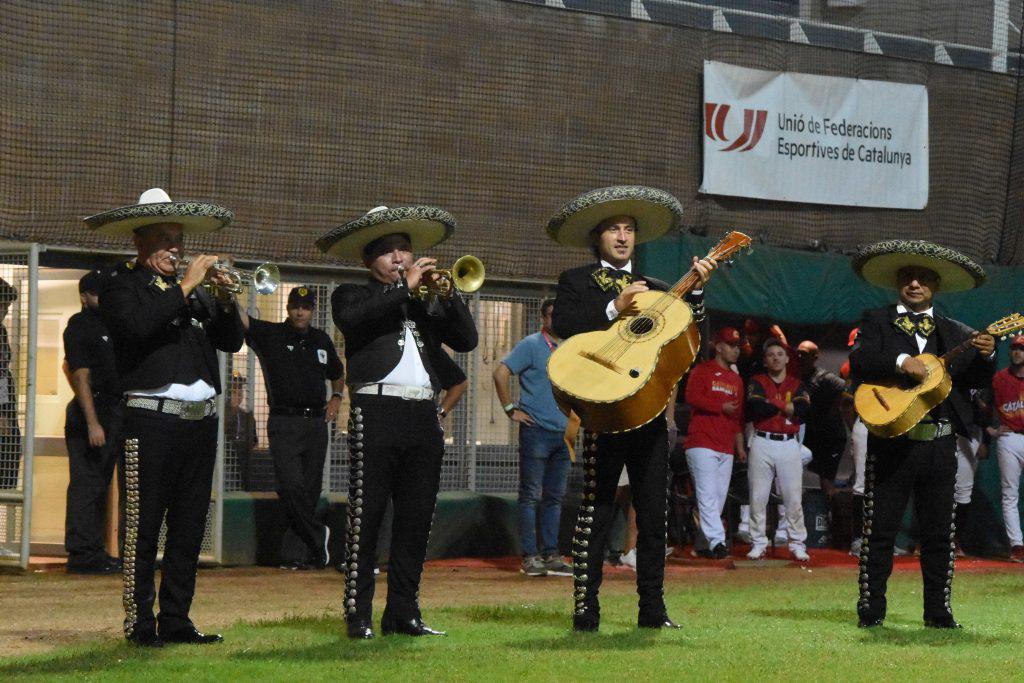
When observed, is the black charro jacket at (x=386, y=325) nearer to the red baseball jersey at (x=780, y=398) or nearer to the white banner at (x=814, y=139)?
the red baseball jersey at (x=780, y=398)

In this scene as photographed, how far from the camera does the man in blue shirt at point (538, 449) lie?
11.5m

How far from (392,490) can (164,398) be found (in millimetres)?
1230

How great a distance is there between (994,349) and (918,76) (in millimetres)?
7407

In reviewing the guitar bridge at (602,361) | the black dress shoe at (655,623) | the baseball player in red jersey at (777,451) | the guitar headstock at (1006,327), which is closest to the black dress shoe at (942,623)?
the black dress shoe at (655,623)

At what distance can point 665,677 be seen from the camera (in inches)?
244

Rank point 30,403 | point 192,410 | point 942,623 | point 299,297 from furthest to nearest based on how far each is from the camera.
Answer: point 299,297 → point 30,403 → point 942,623 → point 192,410

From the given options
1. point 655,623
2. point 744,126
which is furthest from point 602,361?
point 744,126

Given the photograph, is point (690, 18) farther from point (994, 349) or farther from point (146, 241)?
point (146, 241)

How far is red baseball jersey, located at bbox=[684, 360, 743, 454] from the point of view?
12539 mm

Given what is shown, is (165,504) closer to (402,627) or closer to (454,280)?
(402,627)

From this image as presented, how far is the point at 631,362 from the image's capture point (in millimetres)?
7027

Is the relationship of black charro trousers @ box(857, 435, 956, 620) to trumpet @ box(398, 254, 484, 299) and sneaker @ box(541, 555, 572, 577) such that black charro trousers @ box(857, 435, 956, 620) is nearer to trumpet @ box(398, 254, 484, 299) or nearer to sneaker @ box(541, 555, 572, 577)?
trumpet @ box(398, 254, 484, 299)

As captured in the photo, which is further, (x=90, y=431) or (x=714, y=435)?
(x=714, y=435)

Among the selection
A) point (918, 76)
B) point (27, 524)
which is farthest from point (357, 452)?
point (918, 76)
